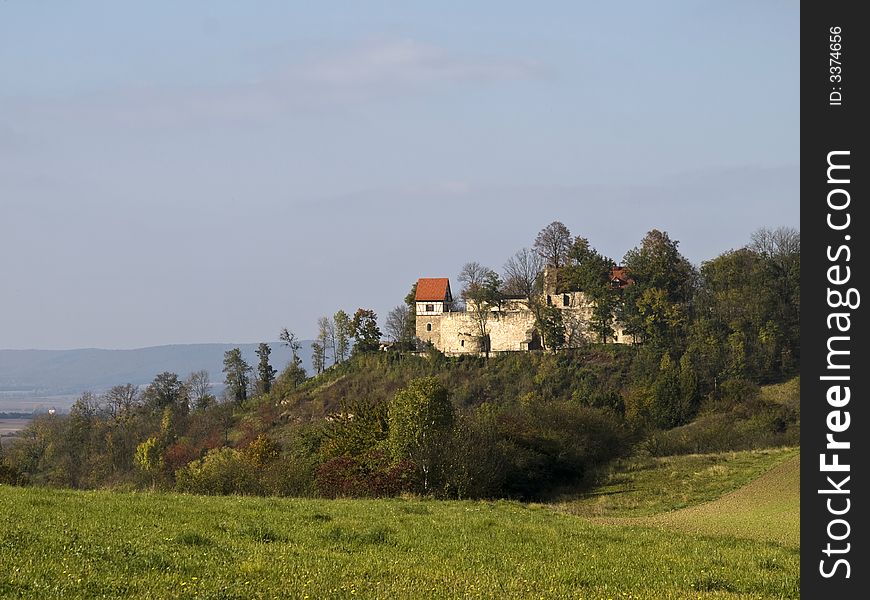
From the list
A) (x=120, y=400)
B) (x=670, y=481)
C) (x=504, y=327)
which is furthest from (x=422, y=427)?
(x=120, y=400)

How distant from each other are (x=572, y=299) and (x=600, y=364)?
422 inches

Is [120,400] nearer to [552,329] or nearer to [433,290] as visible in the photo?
[433,290]

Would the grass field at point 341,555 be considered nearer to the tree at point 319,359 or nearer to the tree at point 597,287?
the tree at point 597,287

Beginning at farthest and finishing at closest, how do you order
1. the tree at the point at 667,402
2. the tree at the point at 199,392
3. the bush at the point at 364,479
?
the tree at the point at 199,392
the tree at the point at 667,402
the bush at the point at 364,479

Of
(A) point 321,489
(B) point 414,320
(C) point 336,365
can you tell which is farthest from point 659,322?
(A) point 321,489

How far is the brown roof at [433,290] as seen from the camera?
4498 inches

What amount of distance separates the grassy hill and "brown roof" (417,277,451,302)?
9171 centimetres

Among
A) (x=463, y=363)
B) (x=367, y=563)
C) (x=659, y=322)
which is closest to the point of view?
(x=367, y=563)

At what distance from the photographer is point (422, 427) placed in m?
42.4

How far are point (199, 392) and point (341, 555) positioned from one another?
132 metres

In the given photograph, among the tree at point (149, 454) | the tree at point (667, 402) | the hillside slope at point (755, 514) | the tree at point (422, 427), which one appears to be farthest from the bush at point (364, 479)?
the tree at point (149, 454)

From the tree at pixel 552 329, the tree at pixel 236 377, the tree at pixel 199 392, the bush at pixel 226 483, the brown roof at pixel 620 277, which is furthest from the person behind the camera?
the tree at pixel 199 392

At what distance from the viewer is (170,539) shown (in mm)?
15977
